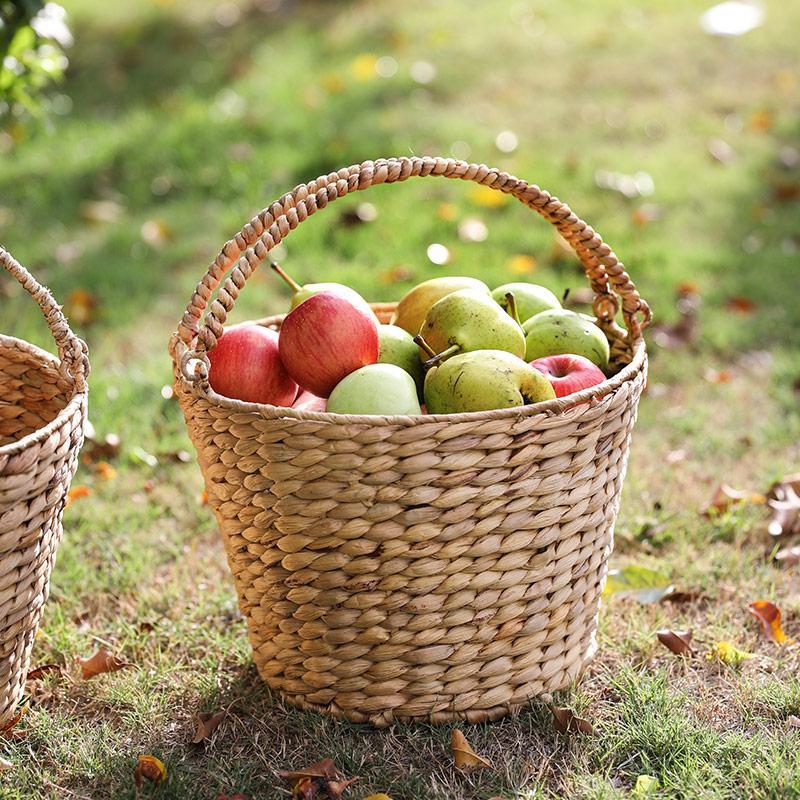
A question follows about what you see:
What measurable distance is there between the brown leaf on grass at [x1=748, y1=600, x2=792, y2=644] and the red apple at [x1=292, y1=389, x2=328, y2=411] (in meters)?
1.09

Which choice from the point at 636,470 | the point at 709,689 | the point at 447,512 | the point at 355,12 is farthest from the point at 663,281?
the point at 355,12

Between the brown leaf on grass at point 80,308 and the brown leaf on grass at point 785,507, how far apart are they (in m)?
2.50

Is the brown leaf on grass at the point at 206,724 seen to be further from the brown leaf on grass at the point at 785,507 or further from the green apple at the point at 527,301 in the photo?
the brown leaf on grass at the point at 785,507

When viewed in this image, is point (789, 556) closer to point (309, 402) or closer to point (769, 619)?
point (769, 619)

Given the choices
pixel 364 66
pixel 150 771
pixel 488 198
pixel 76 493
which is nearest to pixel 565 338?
pixel 150 771

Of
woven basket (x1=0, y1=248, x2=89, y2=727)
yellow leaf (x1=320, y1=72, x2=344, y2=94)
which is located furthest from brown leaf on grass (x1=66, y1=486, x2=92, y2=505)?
yellow leaf (x1=320, y1=72, x2=344, y2=94)

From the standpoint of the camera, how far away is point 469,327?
2051mm

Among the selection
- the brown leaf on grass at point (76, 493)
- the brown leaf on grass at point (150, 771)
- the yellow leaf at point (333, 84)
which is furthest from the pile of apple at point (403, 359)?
the yellow leaf at point (333, 84)

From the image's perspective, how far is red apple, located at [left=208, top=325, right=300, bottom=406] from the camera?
2020mm

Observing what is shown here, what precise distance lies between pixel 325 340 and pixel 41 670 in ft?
3.11

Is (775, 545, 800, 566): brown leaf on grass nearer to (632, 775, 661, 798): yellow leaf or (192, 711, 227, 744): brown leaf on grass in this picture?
(632, 775, 661, 798): yellow leaf

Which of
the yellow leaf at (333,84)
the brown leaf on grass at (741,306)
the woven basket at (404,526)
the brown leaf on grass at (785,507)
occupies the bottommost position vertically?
the brown leaf on grass at (741,306)

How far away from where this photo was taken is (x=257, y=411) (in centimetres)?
179

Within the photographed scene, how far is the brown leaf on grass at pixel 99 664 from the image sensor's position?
7.21 feet
